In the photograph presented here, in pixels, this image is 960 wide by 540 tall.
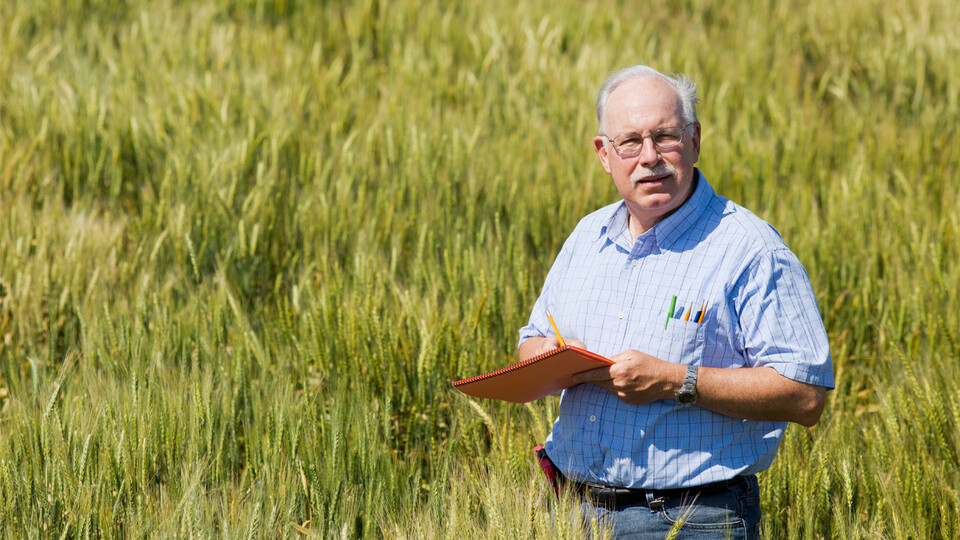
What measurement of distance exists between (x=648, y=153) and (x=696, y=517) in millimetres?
707

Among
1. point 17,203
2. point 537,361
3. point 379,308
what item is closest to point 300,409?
point 379,308

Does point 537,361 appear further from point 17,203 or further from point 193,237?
point 17,203

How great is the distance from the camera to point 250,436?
219cm

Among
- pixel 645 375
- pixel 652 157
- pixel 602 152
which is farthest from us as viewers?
pixel 602 152

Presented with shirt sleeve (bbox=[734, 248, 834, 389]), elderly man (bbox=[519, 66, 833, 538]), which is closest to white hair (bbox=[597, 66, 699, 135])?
elderly man (bbox=[519, 66, 833, 538])

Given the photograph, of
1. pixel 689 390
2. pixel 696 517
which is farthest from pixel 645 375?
pixel 696 517

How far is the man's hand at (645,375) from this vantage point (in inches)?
59.9

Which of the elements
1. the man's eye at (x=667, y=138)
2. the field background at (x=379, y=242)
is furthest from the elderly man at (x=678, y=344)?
the field background at (x=379, y=242)

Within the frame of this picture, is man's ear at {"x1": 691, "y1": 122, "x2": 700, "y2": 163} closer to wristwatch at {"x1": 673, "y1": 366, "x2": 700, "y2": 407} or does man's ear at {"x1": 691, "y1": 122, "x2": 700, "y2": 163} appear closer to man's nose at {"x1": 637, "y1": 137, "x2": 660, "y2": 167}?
man's nose at {"x1": 637, "y1": 137, "x2": 660, "y2": 167}

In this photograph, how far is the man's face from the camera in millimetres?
1653

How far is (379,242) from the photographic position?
3.26m

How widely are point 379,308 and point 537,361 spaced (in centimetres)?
129

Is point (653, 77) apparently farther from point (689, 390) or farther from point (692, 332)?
point (689, 390)

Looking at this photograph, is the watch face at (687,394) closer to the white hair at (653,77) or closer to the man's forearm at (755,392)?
the man's forearm at (755,392)
